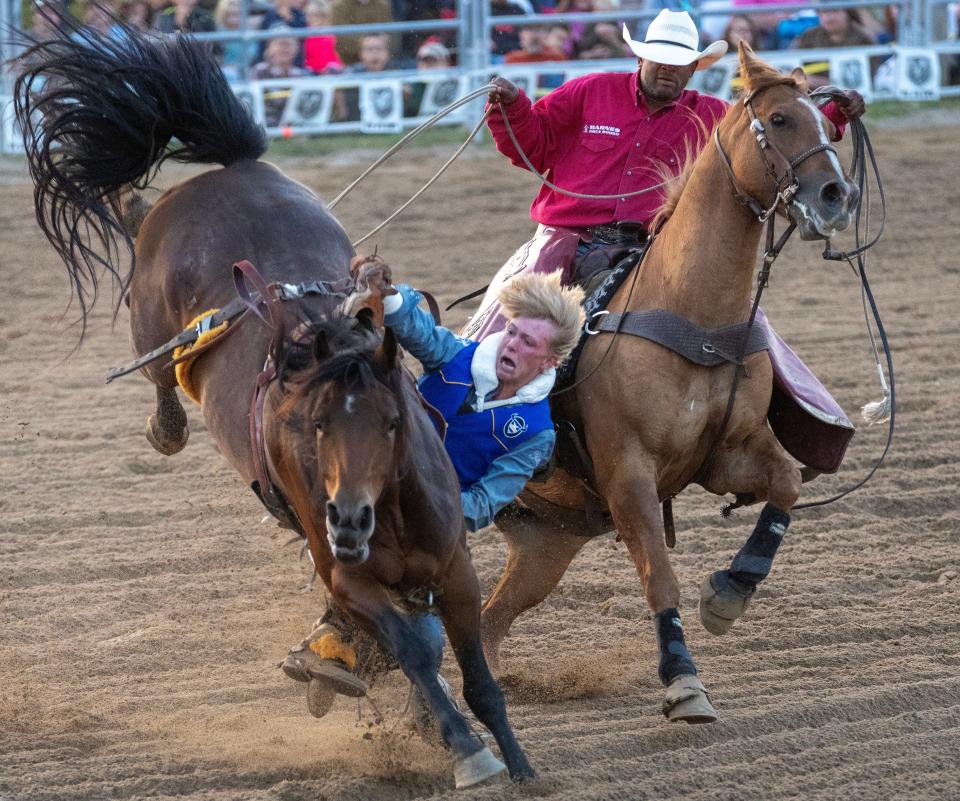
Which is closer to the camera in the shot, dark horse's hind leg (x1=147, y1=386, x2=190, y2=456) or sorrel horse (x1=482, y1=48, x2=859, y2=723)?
sorrel horse (x1=482, y1=48, x2=859, y2=723)

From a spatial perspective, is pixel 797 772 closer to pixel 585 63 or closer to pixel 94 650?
pixel 94 650

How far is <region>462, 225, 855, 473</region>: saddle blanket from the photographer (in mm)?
4598

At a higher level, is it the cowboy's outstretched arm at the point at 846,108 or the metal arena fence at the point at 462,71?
the cowboy's outstretched arm at the point at 846,108

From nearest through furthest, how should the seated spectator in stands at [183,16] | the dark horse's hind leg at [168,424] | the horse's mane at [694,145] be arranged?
the horse's mane at [694,145]
the dark horse's hind leg at [168,424]
the seated spectator in stands at [183,16]

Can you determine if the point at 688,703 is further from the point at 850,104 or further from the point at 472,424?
the point at 850,104

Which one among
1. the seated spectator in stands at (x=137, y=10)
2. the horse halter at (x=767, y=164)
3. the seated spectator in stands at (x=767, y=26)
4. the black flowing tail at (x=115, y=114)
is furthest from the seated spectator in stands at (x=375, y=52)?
the horse halter at (x=767, y=164)

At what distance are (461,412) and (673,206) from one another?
106cm

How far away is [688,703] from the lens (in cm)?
399

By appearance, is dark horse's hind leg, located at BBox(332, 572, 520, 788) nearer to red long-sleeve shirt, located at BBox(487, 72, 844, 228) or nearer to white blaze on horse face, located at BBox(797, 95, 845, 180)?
white blaze on horse face, located at BBox(797, 95, 845, 180)

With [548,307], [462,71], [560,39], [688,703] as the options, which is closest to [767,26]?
[560,39]

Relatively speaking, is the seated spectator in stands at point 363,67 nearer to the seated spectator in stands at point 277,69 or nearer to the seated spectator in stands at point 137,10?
the seated spectator in stands at point 277,69

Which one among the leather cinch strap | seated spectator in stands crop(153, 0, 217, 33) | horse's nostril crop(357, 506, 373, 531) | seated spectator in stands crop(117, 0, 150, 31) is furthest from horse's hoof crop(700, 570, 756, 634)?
seated spectator in stands crop(117, 0, 150, 31)

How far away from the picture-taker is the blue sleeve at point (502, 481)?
13.1ft

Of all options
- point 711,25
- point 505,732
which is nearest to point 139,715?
point 505,732
